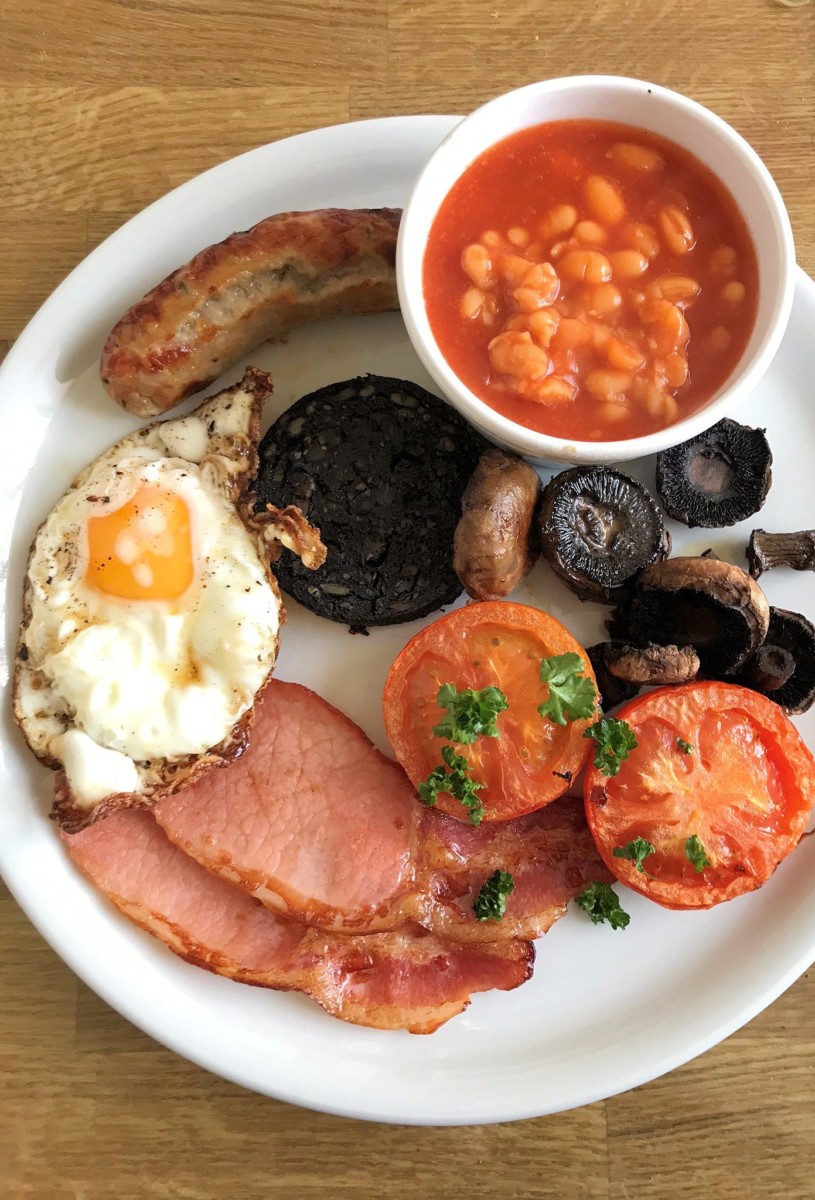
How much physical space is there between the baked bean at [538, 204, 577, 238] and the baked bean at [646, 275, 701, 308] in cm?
24

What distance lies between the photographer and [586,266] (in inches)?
84.0

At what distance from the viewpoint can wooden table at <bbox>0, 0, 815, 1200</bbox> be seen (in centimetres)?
279

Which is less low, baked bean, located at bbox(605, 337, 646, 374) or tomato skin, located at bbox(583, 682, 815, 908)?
baked bean, located at bbox(605, 337, 646, 374)

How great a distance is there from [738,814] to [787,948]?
1.58 ft

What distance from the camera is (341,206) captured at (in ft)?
9.12

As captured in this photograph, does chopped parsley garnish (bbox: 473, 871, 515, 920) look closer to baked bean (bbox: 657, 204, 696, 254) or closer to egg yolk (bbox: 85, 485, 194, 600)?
egg yolk (bbox: 85, 485, 194, 600)

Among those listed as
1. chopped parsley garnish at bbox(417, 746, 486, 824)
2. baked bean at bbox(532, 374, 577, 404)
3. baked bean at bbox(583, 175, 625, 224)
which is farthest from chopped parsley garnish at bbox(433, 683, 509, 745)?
baked bean at bbox(583, 175, 625, 224)

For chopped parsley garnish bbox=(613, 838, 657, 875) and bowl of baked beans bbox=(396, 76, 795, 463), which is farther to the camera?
chopped parsley garnish bbox=(613, 838, 657, 875)

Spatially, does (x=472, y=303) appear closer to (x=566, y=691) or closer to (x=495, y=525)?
(x=495, y=525)

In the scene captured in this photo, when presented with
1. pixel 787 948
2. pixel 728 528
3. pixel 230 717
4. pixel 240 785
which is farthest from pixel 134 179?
pixel 787 948

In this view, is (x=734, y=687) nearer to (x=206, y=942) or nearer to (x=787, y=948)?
(x=787, y=948)

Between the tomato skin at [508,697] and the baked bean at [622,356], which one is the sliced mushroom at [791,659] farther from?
the baked bean at [622,356]

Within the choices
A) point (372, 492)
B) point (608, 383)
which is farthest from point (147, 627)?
point (608, 383)

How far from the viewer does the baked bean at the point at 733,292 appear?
220 centimetres
